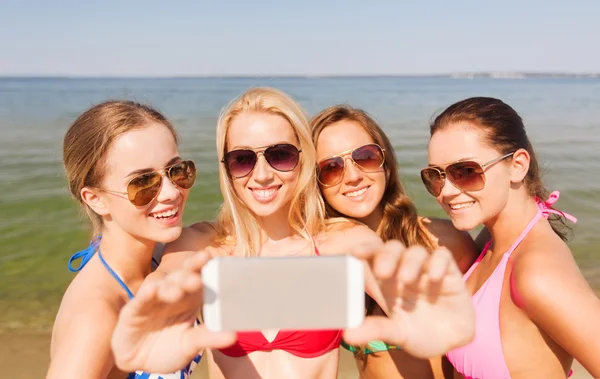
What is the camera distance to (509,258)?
3023mm

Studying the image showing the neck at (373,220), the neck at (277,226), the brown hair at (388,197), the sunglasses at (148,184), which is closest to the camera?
the sunglasses at (148,184)

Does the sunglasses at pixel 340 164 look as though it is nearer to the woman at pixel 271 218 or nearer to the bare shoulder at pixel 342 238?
the woman at pixel 271 218

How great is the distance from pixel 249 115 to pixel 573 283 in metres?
2.14

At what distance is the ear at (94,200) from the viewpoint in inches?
117

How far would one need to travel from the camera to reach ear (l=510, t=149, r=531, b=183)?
315cm

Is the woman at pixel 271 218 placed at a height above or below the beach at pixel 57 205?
above

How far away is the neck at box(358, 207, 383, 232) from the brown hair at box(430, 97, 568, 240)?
92cm

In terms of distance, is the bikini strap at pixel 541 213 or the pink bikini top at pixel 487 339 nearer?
the pink bikini top at pixel 487 339

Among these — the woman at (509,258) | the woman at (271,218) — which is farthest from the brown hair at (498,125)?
the woman at (271,218)

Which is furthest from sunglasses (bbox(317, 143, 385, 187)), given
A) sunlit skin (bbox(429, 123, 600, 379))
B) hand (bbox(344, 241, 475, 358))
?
hand (bbox(344, 241, 475, 358))

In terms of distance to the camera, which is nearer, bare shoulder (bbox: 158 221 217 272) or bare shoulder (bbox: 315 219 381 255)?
bare shoulder (bbox: 158 221 217 272)

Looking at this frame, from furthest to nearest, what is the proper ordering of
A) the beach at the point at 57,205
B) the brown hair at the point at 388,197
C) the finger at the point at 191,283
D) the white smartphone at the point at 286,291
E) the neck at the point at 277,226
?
the beach at the point at 57,205, the brown hair at the point at 388,197, the neck at the point at 277,226, the finger at the point at 191,283, the white smartphone at the point at 286,291

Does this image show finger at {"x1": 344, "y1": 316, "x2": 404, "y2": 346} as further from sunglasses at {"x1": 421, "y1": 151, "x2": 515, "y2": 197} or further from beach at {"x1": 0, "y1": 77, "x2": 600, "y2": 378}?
beach at {"x1": 0, "y1": 77, "x2": 600, "y2": 378}

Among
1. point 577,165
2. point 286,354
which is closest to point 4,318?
point 286,354
